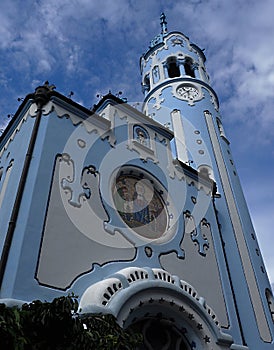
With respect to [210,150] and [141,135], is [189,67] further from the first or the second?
[141,135]

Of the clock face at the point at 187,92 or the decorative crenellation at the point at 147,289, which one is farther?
the clock face at the point at 187,92

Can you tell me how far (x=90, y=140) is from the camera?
8562 millimetres

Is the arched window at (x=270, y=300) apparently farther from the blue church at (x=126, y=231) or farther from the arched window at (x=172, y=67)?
the arched window at (x=172, y=67)

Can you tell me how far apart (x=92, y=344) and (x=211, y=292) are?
5.15 metres

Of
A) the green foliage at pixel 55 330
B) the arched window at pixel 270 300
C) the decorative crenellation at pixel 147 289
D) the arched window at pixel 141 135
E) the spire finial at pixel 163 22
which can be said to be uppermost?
the spire finial at pixel 163 22

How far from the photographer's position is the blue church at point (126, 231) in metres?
6.18

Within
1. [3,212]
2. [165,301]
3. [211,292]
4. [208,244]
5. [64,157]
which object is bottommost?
[165,301]

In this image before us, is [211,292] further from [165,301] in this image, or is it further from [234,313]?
[165,301]

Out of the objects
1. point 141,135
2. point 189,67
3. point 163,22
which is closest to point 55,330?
point 141,135

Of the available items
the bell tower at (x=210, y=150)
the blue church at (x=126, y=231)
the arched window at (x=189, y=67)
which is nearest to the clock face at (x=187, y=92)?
the bell tower at (x=210, y=150)

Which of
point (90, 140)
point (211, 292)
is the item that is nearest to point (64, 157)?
point (90, 140)

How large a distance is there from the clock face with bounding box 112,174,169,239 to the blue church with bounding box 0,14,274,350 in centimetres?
3

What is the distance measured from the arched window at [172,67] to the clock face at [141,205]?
33.6ft

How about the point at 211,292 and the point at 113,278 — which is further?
the point at 211,292
